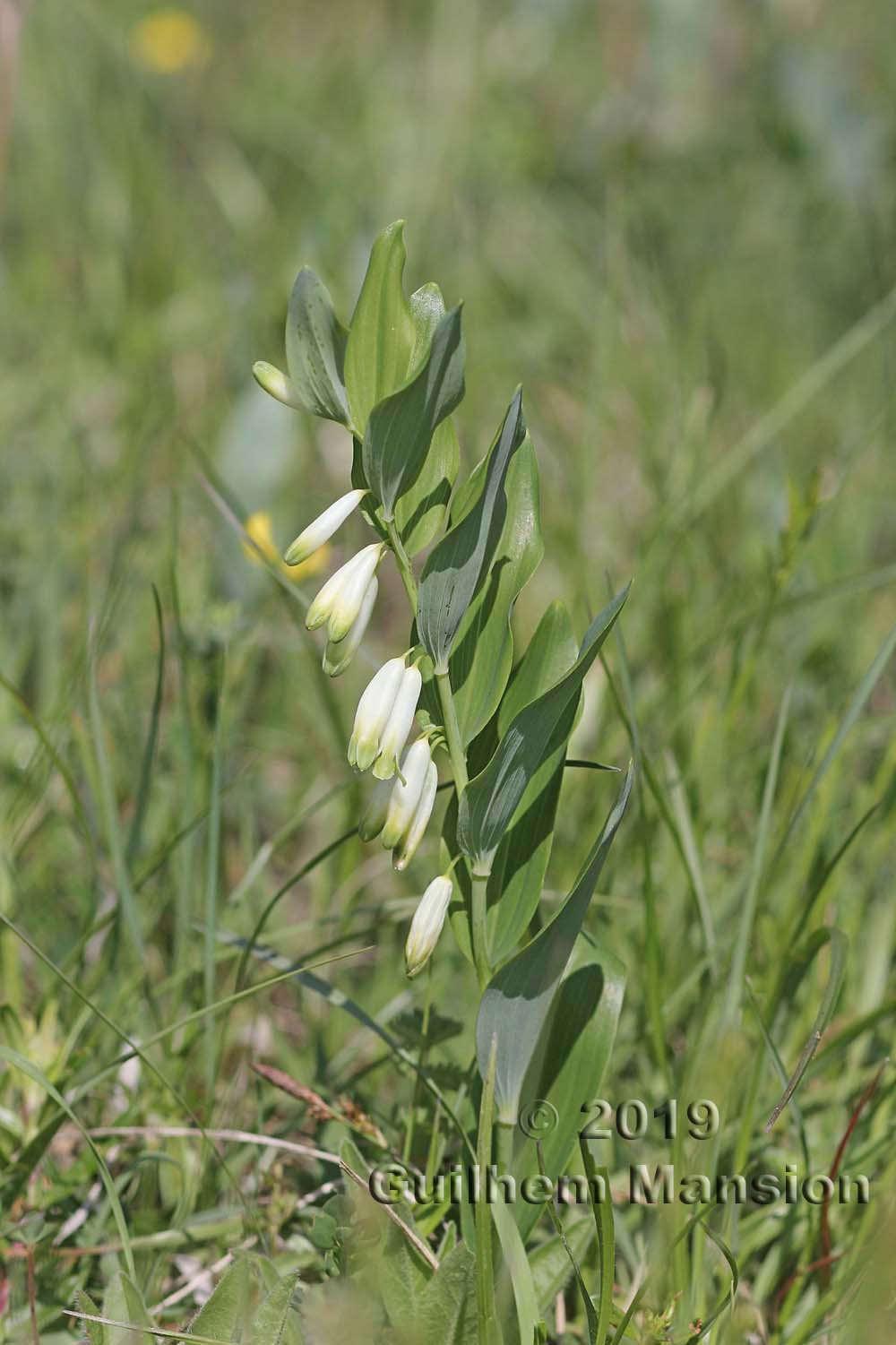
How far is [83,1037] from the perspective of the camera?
1.33m

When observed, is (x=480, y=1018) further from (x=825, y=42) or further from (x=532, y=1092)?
(x=825, y=42)

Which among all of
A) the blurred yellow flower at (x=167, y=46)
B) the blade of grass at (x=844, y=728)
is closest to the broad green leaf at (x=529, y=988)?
the blade of grass at (x=844, y=728)

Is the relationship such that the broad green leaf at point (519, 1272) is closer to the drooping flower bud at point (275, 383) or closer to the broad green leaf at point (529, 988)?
the broad green leaf at point (529, 988)

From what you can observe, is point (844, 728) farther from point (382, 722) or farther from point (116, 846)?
point (116, 846)

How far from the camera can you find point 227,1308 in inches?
36.8

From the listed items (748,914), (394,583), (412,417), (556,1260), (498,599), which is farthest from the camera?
(394,583)

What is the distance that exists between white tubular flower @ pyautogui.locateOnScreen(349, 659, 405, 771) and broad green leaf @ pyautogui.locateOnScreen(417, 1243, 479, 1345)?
384mm

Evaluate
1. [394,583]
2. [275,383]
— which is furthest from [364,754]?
[394,583]

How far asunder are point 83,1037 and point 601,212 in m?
3.01

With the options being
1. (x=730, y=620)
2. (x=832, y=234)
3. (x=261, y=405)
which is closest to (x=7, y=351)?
(x=261, y=405)

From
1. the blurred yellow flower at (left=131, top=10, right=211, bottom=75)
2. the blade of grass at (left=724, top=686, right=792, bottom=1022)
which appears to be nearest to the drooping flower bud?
the blade of grass at (left=724, top=686, right=792, bottom=1022)

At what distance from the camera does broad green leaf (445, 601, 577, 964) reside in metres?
0.92

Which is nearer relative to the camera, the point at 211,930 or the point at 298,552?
→ the point at 298,552

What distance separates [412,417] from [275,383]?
4.4 inches
